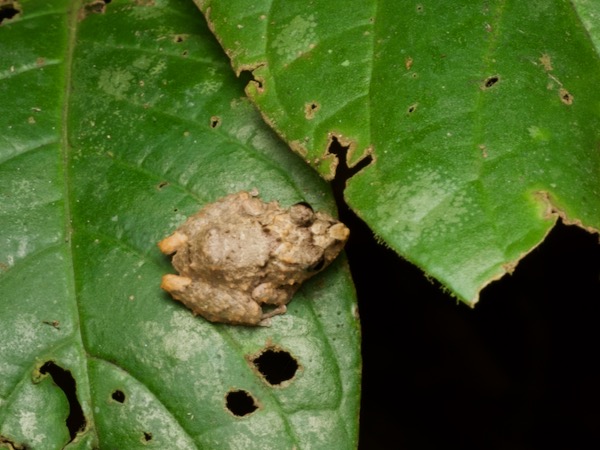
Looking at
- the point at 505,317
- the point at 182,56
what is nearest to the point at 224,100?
the point at 182,56

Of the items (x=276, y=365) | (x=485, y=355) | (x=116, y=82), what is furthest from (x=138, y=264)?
(x=485, y=355)

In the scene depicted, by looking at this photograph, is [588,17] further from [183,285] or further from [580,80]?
[183,285]

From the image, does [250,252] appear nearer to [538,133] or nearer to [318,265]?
[318,265]

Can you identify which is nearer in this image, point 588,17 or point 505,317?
point 588,17

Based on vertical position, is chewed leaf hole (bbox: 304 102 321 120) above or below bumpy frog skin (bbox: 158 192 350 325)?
above

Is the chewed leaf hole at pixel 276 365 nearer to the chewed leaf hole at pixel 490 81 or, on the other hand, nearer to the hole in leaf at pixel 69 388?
the hole in leaf at pixel 69 388

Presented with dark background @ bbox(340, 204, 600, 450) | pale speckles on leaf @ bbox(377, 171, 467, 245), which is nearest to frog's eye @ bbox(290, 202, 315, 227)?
pale speckles on leaf @ bbox(377, 171, 467, 245)

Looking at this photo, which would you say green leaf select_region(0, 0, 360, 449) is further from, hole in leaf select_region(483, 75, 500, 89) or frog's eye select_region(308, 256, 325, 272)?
hole in leaf select_region(483, 75, 500, 89)
